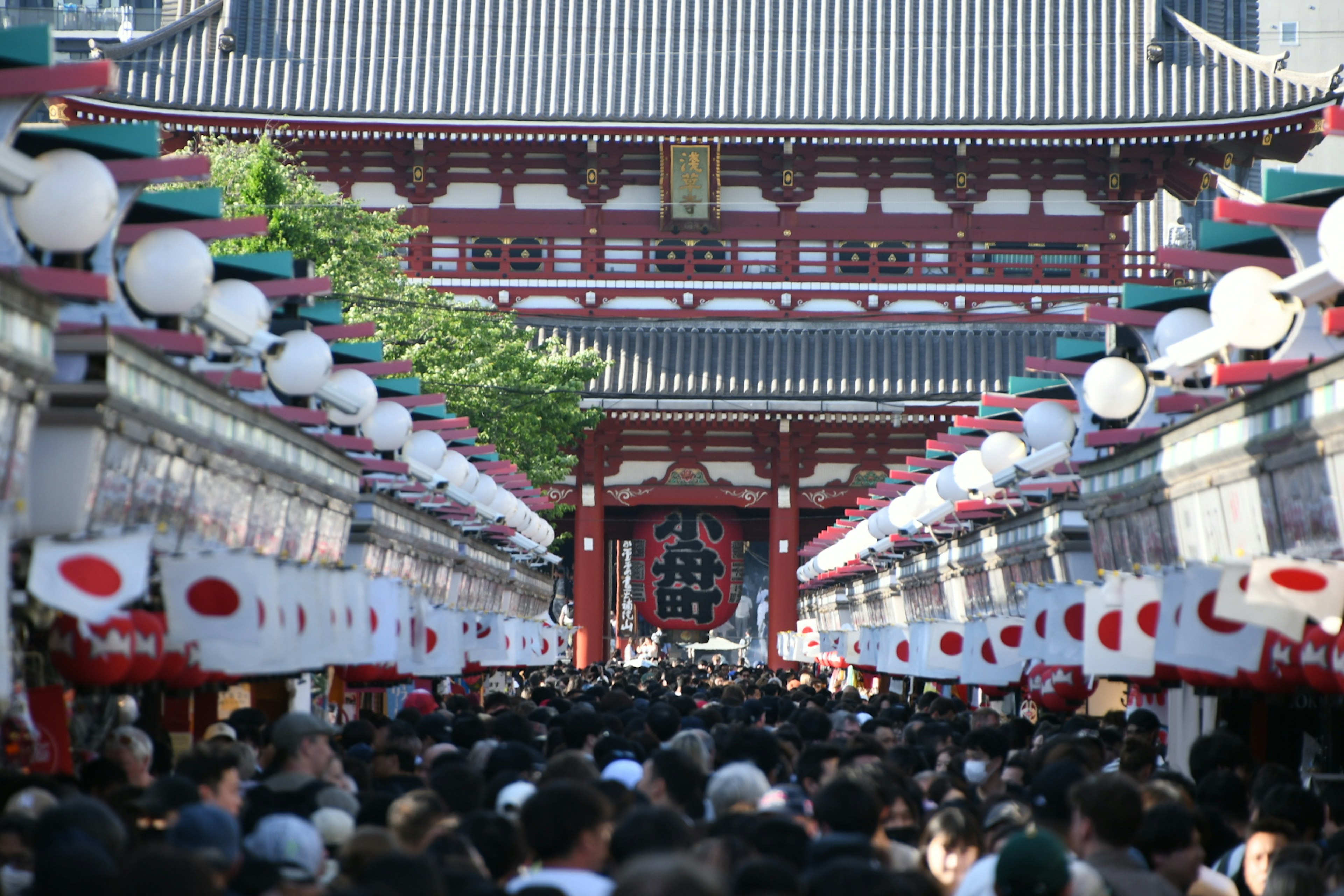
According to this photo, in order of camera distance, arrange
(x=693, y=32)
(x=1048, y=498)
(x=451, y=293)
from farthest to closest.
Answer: (x=693, y=32) < (x=451, y=293) < (x=1048, y=498)

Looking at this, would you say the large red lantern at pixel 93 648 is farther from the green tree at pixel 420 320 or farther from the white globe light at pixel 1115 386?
the green tree at pixel 420 320

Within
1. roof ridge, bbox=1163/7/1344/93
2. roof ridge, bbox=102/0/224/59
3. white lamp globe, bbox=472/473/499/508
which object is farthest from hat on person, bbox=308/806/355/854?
roof ridge, bbox=1163/7/1344/93

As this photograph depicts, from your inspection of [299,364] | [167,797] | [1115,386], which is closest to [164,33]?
[299,364]

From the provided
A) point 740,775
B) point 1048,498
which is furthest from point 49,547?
point 1048,498

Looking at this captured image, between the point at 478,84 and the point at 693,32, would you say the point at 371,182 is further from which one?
the point at 693,32

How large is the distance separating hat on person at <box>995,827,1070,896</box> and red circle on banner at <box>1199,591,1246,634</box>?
165 inches

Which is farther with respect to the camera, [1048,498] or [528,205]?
[528,205]

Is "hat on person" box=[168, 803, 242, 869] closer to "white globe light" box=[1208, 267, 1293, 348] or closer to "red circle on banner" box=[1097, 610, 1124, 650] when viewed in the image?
"red circle on banner" box=[1097, 610, 1124, 650]

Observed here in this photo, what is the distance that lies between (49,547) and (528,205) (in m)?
27.0

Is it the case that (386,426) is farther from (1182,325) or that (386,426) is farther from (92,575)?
(92,575)

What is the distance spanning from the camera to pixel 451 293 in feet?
99.6

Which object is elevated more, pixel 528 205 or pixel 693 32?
pixel 693 32

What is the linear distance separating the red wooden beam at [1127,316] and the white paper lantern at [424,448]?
719cm

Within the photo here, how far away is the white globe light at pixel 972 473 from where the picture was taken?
59.6 ft
